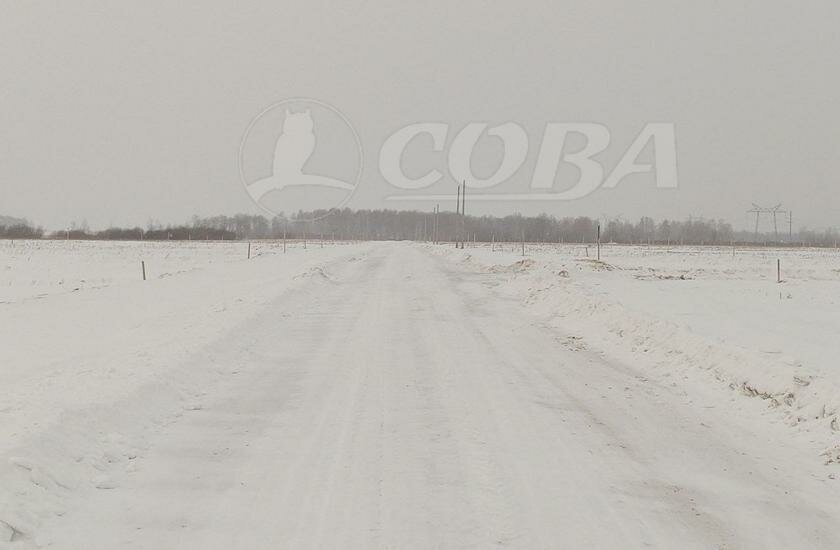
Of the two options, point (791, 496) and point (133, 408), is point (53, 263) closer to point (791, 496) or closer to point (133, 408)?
point (133, 408)

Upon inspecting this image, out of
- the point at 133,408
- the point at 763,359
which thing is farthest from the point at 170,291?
the point at 763,359

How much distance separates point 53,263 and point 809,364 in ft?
141

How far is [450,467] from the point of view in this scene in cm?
433

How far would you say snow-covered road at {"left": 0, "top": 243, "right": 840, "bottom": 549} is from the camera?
340cm

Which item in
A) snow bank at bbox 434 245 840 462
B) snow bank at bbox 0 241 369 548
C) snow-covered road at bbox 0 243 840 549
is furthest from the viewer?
A: snow bank at bbox 434 245 840 462

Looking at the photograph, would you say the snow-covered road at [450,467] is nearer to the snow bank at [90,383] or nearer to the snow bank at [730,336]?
the snow bank at [90,383]

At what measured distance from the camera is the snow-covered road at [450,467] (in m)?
3.40

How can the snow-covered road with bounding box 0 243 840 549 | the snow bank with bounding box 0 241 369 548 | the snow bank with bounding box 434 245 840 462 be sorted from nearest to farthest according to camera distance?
the snow-covered road with bounding box 0 243 840 549 < the snow bank with bounding box 0 241 369 548 < the snow bank with bounding box 434 245 840 462

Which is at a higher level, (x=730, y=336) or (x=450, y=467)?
(x=730, y=336)

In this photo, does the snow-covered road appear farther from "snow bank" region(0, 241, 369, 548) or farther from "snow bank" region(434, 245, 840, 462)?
"snow bank" region(434, 245, 840, 462)

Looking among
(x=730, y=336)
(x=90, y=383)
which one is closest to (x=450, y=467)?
(x=90, y=383)

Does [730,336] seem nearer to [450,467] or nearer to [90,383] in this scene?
[450,467]

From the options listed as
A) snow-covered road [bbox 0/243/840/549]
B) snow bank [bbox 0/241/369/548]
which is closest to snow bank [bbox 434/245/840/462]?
snow-covered road [bbox 0/243/840/549]

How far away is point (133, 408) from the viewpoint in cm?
553
